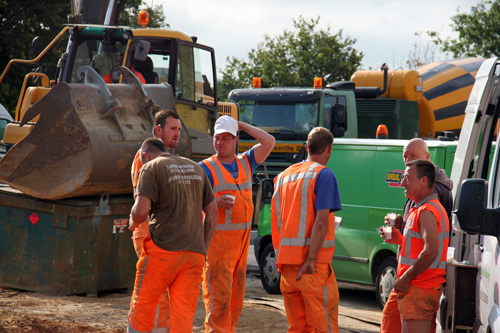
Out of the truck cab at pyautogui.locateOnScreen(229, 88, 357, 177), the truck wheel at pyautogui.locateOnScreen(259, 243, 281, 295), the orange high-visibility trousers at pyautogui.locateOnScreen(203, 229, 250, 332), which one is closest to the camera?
the orange high-visibility trousers at pyautogui.locateOnScreen(203, 229, 250, 332)

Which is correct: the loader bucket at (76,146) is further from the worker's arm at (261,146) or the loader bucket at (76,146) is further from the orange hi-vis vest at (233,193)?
the orange hi-vis vest at (233,193)

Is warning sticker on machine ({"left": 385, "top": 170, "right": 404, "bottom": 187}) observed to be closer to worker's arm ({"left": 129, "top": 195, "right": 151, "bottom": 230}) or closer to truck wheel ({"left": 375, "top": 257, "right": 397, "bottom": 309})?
truck wheel ({"left": 375, "top": 257, "right": 397, "bottom": 309})

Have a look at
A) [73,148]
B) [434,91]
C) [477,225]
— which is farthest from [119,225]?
[434,91]

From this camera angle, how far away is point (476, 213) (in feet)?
13.4

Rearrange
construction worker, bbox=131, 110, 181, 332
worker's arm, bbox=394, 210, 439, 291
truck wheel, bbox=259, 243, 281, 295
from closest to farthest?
worker's arm, bbox=394, 210, 439, 291
construction worker, bbox=131, 110, 181, 332
truck wheel, bbox=259, 243, 281, 295

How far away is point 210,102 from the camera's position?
40.3ft

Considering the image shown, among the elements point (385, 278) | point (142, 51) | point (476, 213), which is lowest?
point (385, 278)

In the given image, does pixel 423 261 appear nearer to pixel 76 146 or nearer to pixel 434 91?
pixel 76 146

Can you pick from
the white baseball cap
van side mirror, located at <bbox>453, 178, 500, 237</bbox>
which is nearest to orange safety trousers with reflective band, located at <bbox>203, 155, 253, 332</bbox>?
the white baseball cap

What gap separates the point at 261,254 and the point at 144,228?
13.7 feet

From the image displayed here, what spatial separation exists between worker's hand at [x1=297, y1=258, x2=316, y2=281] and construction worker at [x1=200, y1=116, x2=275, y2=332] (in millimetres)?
746

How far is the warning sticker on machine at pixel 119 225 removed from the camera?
893 cm

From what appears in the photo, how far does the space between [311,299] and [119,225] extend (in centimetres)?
412

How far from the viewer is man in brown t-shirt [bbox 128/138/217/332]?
17.5 feet
